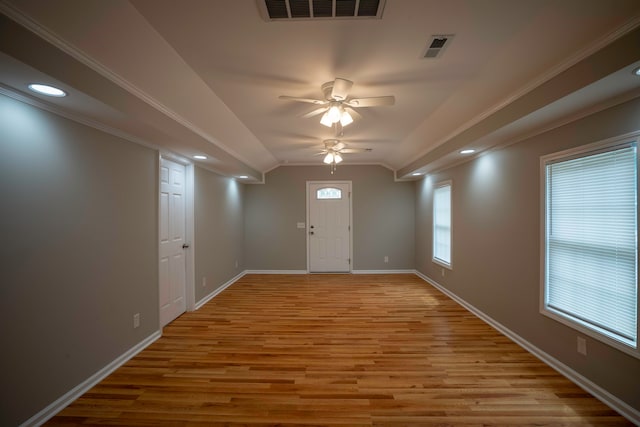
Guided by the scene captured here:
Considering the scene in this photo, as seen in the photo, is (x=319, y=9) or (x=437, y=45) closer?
(x=319, y=9)

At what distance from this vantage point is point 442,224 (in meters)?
5.21

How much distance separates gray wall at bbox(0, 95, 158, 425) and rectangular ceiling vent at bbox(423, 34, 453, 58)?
106 inches

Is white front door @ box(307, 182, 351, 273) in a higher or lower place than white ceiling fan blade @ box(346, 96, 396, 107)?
lower

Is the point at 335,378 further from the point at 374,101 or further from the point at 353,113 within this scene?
the point at 353,113

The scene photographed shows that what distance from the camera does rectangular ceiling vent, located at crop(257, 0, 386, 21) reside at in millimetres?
1535

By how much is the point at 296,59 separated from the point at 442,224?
13.6 ft

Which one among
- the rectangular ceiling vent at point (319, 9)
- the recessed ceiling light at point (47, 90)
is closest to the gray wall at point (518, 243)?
the rectangular ceiling vent at point (319, 9)

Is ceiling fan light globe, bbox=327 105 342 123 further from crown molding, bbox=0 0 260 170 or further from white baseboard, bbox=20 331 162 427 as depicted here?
white baseboard, bbox=20 331 162 427

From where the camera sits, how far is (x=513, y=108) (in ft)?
8.07

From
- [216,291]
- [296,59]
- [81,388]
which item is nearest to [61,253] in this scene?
[81,388]

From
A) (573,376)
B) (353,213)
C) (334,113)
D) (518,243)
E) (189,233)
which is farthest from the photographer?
(353,213)

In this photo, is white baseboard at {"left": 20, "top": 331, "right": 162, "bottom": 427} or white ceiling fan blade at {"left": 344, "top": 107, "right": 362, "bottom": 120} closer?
white baseboard at {"left": 20, "top": 331, "right": 162, "bottom": 427}

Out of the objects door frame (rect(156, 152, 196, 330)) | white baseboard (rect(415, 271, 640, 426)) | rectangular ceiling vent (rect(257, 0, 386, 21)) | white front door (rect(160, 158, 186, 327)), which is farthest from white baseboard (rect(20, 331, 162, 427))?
white baseboard (rect(415, 271, 640, 426))

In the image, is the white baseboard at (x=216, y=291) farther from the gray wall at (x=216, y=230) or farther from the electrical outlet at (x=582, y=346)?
the electrical outlet at (x=582, y=346)
